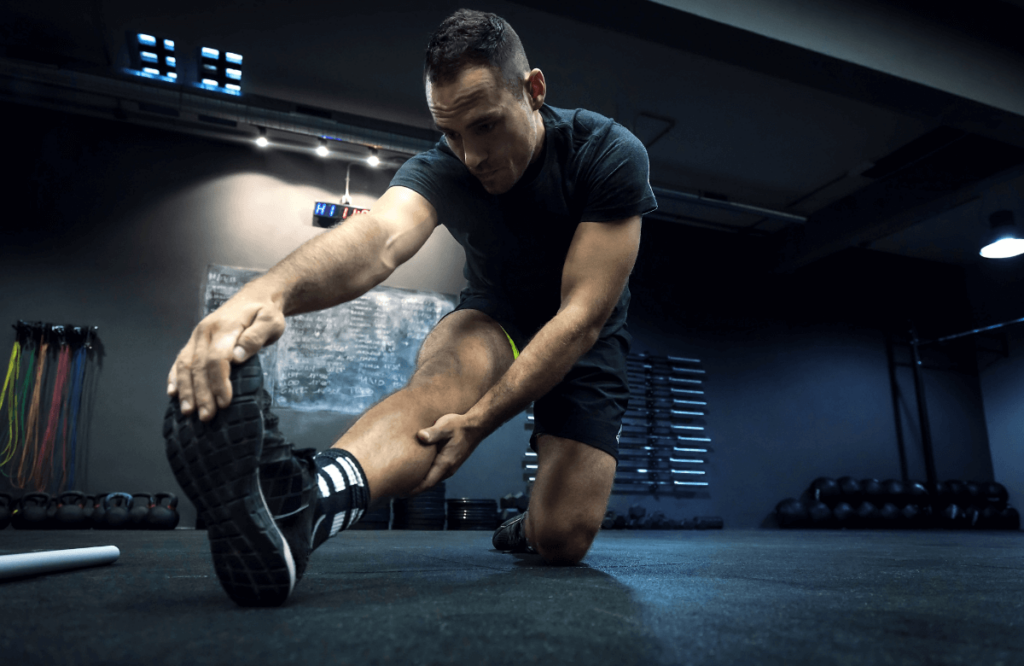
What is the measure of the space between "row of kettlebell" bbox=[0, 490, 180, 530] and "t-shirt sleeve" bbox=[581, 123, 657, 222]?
3.47m

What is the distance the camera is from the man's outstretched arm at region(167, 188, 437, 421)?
727mm

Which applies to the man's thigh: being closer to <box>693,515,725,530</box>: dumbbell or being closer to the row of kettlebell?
the row of kettlebell

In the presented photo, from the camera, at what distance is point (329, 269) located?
1.10 metres

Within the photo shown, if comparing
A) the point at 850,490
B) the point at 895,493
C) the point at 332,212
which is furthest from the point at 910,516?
the point at 332,212

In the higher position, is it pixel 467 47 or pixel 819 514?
pixel 467 47

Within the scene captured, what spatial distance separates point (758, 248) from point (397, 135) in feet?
13.3

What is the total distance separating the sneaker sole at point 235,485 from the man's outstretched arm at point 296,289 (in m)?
0.02

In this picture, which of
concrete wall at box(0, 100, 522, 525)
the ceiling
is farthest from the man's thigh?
concrete wall at box(0, 100, 522, 525)

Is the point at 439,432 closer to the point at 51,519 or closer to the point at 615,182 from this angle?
the point at 615,182

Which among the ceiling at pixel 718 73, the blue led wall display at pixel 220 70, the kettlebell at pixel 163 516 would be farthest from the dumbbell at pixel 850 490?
the blue led wall display at pixel 220 70

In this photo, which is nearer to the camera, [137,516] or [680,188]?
[137,516]

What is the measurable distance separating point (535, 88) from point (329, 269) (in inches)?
28.0

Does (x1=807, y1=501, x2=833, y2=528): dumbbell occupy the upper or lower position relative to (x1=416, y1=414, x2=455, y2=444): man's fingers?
lower

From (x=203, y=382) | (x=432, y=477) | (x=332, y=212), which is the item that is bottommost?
(x=432, y=477)
